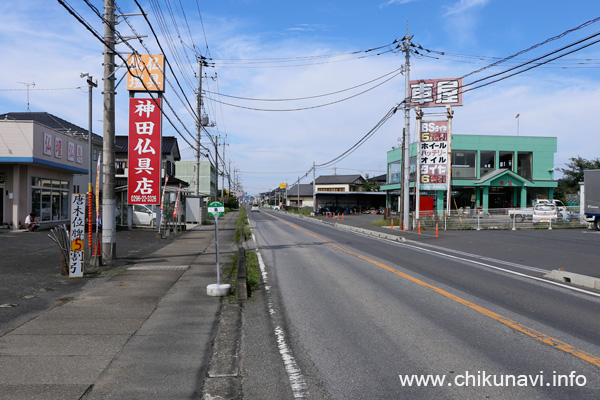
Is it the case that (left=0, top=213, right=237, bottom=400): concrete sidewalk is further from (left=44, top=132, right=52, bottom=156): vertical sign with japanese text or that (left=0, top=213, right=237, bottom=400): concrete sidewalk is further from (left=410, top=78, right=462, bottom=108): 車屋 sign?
(left=410, top=78, right=462, bottom=108): 車屋 sign

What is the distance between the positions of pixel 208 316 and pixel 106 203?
6.71m

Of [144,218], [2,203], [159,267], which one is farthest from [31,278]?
[144,218]

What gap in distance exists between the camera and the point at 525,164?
4794cm

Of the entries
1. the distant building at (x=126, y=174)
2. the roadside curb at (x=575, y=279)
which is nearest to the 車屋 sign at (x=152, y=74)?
the distant building at (x=126, y=174)

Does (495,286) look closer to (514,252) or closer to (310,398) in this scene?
(310,398)

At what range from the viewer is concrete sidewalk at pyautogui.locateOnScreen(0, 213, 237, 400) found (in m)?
4.32

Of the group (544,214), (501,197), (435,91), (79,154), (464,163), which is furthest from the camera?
(501,197)

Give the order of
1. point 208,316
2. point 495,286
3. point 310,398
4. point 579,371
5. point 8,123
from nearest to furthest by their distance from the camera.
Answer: point 310,398
point 579,371
point 208,316
point 495,286
point 8,123

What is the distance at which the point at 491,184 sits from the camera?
1718 inches

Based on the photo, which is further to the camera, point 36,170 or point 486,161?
point 486,161

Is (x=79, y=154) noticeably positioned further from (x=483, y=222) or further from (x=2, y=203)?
(x=483, y=222)

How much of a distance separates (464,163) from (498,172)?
3.68m

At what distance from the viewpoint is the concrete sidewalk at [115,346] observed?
432cm

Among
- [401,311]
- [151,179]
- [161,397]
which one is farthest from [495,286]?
[151,179]
